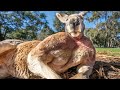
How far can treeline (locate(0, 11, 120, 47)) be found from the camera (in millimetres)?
3303

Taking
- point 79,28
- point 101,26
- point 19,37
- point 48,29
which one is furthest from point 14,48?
point 101,26

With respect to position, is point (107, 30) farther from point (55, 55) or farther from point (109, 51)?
point (55, 55)

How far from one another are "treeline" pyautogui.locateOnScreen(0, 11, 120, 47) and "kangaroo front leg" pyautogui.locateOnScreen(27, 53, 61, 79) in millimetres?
313

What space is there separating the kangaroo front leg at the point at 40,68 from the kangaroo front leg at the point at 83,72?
184 millimetres

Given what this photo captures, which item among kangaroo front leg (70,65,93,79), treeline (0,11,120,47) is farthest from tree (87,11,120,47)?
kangaroo front leg (70,65,93,79)

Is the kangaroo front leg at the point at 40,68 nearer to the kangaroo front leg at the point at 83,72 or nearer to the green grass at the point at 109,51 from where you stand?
the kangaroo front leg at the point at 83,72

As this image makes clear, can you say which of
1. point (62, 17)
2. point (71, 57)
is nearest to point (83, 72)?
point (71, 57)

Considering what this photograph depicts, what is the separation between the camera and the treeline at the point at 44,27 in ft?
10.8

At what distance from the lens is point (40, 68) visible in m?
3.02

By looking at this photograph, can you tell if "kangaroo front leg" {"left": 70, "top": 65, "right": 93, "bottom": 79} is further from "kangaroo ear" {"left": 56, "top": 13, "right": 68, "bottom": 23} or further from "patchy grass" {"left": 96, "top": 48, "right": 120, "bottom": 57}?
"kangaroo ear" {"left": 56, "top": 13, "right": 68, "bottom": 23}

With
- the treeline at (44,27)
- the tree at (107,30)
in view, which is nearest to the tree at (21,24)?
the treeline at (44,27)
